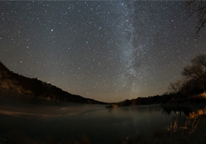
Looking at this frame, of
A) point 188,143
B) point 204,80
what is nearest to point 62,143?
point 188,143

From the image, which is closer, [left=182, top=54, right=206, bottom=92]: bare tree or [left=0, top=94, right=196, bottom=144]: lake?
[left=0, top=94, right=196, bottom=144]: lake

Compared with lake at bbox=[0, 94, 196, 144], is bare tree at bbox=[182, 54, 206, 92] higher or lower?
higher

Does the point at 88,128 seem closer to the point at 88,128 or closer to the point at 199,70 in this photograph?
the point at 88,128

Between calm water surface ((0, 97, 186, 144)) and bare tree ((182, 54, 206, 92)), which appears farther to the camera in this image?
bare tree ((182, 54, 206, 92))

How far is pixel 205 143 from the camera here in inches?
243

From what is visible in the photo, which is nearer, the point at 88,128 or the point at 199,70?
the point at 88,128

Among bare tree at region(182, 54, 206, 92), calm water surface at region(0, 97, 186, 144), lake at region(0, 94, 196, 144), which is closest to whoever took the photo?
lake at region(0, 94, 196, 144)

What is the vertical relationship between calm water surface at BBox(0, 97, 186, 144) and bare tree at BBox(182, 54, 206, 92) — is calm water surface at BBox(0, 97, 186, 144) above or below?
below

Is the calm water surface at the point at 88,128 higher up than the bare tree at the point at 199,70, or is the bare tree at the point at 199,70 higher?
the bare tree at the point at 199,70

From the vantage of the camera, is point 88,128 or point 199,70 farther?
point 199,70

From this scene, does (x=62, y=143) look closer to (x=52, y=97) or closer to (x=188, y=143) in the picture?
(x=188, y=143)

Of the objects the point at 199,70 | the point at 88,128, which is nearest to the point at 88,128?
the point at 88,128

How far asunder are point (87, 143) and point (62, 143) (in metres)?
2.15

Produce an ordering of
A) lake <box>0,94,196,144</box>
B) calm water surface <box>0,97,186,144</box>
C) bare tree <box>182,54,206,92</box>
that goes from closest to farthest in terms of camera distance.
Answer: lake <box>0,94,196,144</box> → calm water surface <box>0,97,186,144</box> → bare tree <box>182,54,206,92</box>
